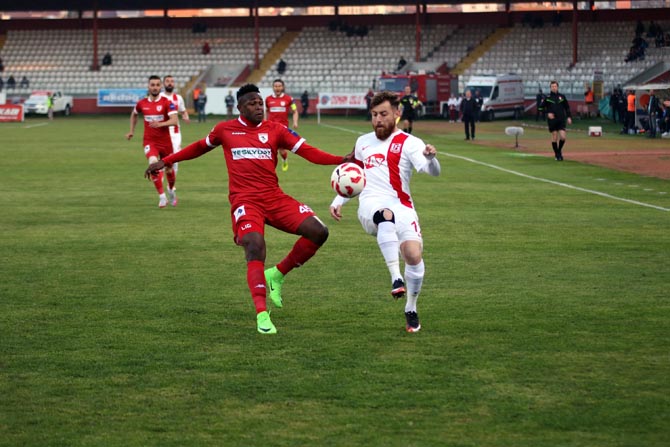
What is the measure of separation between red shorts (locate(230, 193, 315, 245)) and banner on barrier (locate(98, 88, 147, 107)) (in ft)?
207

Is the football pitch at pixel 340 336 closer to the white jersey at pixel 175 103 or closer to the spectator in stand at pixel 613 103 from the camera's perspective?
the white jersey at pixel 175 103

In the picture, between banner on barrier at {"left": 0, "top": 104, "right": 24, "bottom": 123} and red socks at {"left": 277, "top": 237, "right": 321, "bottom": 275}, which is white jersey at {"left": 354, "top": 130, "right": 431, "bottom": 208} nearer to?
red socks at {"left": 277, "top": 237, "right": 321, "bottom": 275}

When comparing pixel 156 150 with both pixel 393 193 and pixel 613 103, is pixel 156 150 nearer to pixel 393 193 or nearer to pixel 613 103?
pixel 393 193

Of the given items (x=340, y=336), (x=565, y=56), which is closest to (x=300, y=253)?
(x=340, y=336)

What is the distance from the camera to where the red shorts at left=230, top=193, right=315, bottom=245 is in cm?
961

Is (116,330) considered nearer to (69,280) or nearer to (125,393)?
(125,393)

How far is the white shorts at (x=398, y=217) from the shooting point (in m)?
9.15

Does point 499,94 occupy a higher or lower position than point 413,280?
higher

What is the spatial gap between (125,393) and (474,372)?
2.38 m

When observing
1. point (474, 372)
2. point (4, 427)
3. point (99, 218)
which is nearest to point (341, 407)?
point (474, 372)

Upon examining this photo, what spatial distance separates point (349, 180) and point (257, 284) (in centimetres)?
115

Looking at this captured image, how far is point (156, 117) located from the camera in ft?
64.6

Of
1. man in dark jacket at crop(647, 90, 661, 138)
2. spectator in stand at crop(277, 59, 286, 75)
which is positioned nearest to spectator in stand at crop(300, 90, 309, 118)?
spectator in stand at crop(277, 59, 286, 75)

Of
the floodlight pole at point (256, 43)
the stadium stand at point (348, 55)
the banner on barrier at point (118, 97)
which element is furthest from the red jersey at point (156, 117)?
the floodlight pole at point (256, 43)
